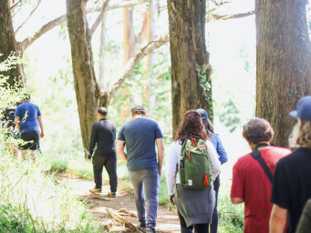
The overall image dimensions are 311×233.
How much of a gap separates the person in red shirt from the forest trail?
407 centimetres

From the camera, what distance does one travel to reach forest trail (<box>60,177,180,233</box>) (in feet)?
31.1

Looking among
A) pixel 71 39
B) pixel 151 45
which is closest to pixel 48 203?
pixel 71 39

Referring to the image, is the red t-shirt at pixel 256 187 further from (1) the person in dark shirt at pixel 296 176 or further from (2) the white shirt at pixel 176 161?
(2) the white shirt at pixel 176 161

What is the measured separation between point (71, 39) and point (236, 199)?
13623mm

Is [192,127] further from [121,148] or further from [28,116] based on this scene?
[28,116]

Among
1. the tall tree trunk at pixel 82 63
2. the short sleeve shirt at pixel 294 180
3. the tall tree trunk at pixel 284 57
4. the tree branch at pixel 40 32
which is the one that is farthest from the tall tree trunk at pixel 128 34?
the short sleeve shirt at pixel 294 180

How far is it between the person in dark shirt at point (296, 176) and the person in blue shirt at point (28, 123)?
29.0 ft

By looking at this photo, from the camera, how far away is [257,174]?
501cm

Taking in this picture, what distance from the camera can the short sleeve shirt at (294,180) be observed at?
13.9ft

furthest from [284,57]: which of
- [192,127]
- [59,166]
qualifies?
[59,166]

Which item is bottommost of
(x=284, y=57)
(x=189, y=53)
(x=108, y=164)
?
(x=108, y=164)

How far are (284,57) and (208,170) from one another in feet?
7.27

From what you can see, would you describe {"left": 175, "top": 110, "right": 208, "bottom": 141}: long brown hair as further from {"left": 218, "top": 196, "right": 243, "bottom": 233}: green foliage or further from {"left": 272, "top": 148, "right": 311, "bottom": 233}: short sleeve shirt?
{"left": 218, "top": 196, "right": 243, "bottom": 233}: green foliage

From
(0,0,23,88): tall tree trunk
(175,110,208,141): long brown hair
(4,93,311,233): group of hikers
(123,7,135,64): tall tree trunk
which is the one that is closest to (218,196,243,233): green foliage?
(4,93,311,233): group of hikers
